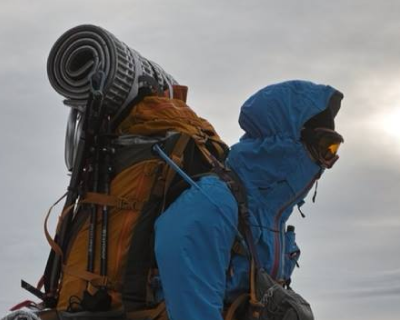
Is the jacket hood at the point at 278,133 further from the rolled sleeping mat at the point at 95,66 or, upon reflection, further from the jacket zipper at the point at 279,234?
the rolled sleeping mat at the point at 95,66

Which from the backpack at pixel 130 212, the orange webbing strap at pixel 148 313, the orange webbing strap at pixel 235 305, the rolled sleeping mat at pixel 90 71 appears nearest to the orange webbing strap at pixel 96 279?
the backpack at pixel 130 212

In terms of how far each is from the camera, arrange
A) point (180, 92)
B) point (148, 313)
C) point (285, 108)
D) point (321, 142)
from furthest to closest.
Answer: point (180, 92), point (321, 142), point (285, 108), point (148, 313)

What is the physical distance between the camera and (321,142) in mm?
5477

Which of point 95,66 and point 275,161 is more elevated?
point 95,66

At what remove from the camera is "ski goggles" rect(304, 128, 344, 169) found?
5457 mm

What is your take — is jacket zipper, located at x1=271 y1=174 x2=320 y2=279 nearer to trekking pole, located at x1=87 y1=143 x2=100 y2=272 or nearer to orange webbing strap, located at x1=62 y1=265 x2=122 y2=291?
orange webbing strap, located at x1=62 y1=265 x2=122 y2=291

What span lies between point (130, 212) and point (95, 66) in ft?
3.64

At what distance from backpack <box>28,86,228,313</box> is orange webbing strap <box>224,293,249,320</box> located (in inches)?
21.3

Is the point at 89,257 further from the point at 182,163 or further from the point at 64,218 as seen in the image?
the point at 182,163

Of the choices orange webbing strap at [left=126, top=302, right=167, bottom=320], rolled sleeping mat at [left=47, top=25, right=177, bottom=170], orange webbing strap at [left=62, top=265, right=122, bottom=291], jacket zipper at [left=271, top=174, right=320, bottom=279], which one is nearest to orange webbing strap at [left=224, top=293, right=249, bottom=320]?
jacket zipper at [left=271, top=174, right=320, bottom=279]

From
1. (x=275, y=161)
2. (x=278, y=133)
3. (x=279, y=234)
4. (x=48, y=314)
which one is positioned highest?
(x=278, y=133)

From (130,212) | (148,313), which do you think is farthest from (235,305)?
(130,212)

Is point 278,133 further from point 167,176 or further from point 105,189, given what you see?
point 105,189

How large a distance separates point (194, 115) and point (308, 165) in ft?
3.09
